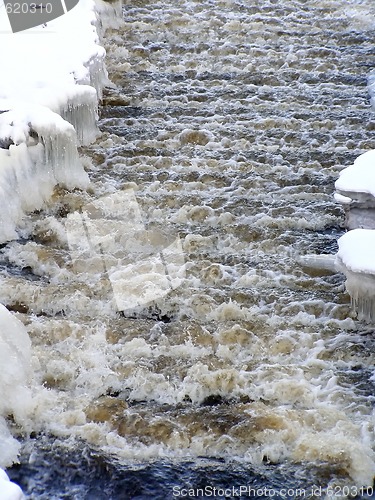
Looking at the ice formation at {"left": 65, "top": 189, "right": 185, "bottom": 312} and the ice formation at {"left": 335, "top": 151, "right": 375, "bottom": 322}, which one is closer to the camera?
the ice formation at {"left": 335, "top": 151, "right": 375, "bottom": 322}

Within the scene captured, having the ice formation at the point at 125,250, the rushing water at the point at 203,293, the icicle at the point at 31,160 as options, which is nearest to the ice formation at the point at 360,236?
the rushing water at the point at 203,293

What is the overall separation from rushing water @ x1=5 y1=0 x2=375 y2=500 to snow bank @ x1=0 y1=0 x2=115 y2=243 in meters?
0.30

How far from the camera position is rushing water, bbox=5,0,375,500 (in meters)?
5.27

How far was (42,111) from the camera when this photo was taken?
26.5ft

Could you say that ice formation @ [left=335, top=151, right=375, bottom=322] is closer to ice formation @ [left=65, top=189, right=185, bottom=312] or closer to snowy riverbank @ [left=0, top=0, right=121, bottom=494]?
ice formation @ [left=65, top=189, right=185, bottom=312]

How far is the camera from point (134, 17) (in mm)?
13133

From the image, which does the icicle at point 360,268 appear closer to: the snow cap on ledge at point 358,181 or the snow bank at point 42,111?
the snow cap on ledge at point 358,181

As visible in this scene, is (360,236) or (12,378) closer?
(12,378)

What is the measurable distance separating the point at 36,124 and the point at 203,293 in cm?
263

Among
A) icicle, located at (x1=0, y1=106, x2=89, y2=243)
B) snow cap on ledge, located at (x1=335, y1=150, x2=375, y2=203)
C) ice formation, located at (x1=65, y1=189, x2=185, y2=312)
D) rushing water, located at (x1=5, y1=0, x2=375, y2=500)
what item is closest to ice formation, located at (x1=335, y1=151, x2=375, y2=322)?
snow cap on ledge, located at (x1=335, y1=150, x2=375, y2=203)

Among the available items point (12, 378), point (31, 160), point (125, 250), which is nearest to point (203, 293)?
point (125, 250)

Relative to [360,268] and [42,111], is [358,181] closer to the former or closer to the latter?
A: [360,268]

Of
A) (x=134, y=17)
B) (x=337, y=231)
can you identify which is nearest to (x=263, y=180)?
(x=337, y=231)

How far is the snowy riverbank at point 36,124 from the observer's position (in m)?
5.99
